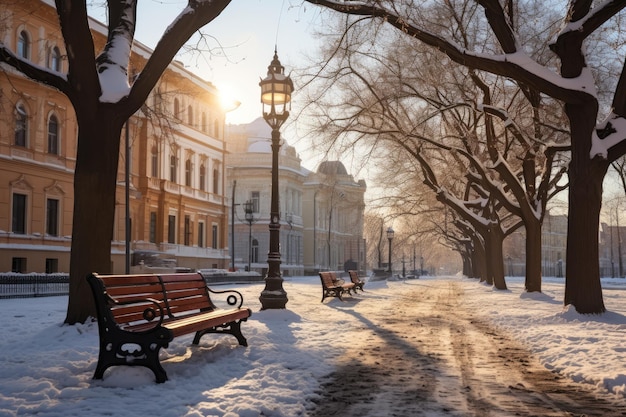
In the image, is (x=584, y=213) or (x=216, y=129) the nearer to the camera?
(x=584, y=213)

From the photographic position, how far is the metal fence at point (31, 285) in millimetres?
21719

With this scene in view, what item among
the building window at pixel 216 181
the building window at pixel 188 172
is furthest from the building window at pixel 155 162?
the building window at pixel 216 181

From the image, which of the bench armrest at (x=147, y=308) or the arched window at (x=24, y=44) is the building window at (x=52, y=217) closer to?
the arched window at (x=24, y=44)

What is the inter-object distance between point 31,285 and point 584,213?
18.2 m

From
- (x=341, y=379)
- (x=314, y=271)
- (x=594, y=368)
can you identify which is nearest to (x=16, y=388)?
(x=341, y=379)

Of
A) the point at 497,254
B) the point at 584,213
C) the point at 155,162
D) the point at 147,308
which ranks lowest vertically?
the point at 147,308

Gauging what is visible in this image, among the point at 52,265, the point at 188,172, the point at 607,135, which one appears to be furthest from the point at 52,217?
the point at 607,135

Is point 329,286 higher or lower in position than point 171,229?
lower

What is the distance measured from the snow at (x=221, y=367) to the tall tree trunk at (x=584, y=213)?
44 cm

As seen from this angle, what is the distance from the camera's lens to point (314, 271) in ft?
268

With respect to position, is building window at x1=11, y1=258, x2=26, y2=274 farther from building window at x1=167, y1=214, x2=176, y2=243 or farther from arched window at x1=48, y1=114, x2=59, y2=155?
building window at x1=167, y1=214, x2=176, y2=243

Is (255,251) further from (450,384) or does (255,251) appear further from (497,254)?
(450,384)

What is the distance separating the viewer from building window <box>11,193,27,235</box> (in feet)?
106

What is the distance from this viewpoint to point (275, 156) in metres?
15.5
